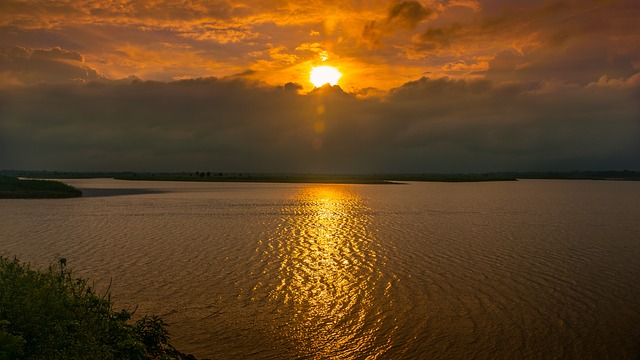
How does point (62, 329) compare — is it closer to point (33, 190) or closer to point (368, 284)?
point (368, 284)

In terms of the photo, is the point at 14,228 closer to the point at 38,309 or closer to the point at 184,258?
the point at 184,258

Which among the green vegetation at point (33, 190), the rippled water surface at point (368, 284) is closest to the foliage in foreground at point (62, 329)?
the rippled water surface at point (368, 284)

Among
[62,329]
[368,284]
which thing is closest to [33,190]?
[368,284]

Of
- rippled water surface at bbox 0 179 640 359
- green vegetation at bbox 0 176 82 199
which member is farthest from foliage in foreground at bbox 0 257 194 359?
green vegetation at bbox 0 176 82 199

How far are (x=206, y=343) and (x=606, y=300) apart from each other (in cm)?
1842

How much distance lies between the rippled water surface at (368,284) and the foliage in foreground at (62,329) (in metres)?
1.85

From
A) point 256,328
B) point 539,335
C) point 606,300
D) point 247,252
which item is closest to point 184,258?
point 247,252

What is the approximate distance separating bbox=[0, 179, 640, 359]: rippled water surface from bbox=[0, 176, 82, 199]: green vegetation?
5239 cm

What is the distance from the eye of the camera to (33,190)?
9444cm

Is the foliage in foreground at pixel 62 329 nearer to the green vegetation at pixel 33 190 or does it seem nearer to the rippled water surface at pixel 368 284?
the rippled water surface at pixel 368 284

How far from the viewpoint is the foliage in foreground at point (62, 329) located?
11016 mm

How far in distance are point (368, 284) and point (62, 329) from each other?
14732 mm

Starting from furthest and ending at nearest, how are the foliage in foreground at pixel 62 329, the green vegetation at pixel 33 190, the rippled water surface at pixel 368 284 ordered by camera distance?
the green vegetation at pixel 33 190
the rippled water surface at pixel 368 284
the foliage in foreground at pixel 62 329

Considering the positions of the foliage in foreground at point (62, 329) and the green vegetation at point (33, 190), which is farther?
the green vegetation at point (33, 190)
